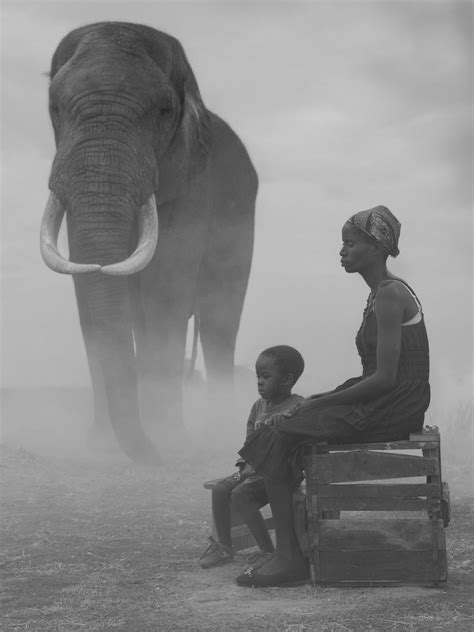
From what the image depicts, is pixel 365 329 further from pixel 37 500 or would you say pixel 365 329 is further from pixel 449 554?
pixel 37 500

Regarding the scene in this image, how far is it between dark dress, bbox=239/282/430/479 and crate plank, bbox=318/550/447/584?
471mm

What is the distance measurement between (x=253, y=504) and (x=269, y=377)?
68cm

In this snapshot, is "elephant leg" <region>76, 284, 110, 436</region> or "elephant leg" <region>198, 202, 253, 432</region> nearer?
"elephant leg" <region>76, 284, 110, 436</region>

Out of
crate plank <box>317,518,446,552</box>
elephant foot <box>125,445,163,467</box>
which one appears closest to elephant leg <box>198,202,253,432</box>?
elephant foot <box>125,445,163,467</box>

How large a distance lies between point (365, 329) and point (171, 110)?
5418 millimetres

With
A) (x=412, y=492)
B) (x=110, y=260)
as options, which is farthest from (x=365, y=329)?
(x=110, y=260)

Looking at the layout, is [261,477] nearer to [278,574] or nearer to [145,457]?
[278,574]

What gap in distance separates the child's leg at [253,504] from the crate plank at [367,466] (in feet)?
1.80

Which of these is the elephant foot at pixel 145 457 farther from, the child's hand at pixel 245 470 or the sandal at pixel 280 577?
the sandal at pixel 280 577

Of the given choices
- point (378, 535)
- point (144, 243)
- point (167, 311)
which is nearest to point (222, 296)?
point (167, 311)

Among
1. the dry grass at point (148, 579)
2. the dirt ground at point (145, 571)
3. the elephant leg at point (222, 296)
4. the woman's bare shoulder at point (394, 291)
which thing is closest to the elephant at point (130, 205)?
the dirt ground at point (145, 571)

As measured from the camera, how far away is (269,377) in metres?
5.92

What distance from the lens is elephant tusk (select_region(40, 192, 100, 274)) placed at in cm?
909

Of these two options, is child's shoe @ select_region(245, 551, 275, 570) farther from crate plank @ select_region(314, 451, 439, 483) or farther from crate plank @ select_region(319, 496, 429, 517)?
crate plank @ select_region(314, 451, 439, 483)
